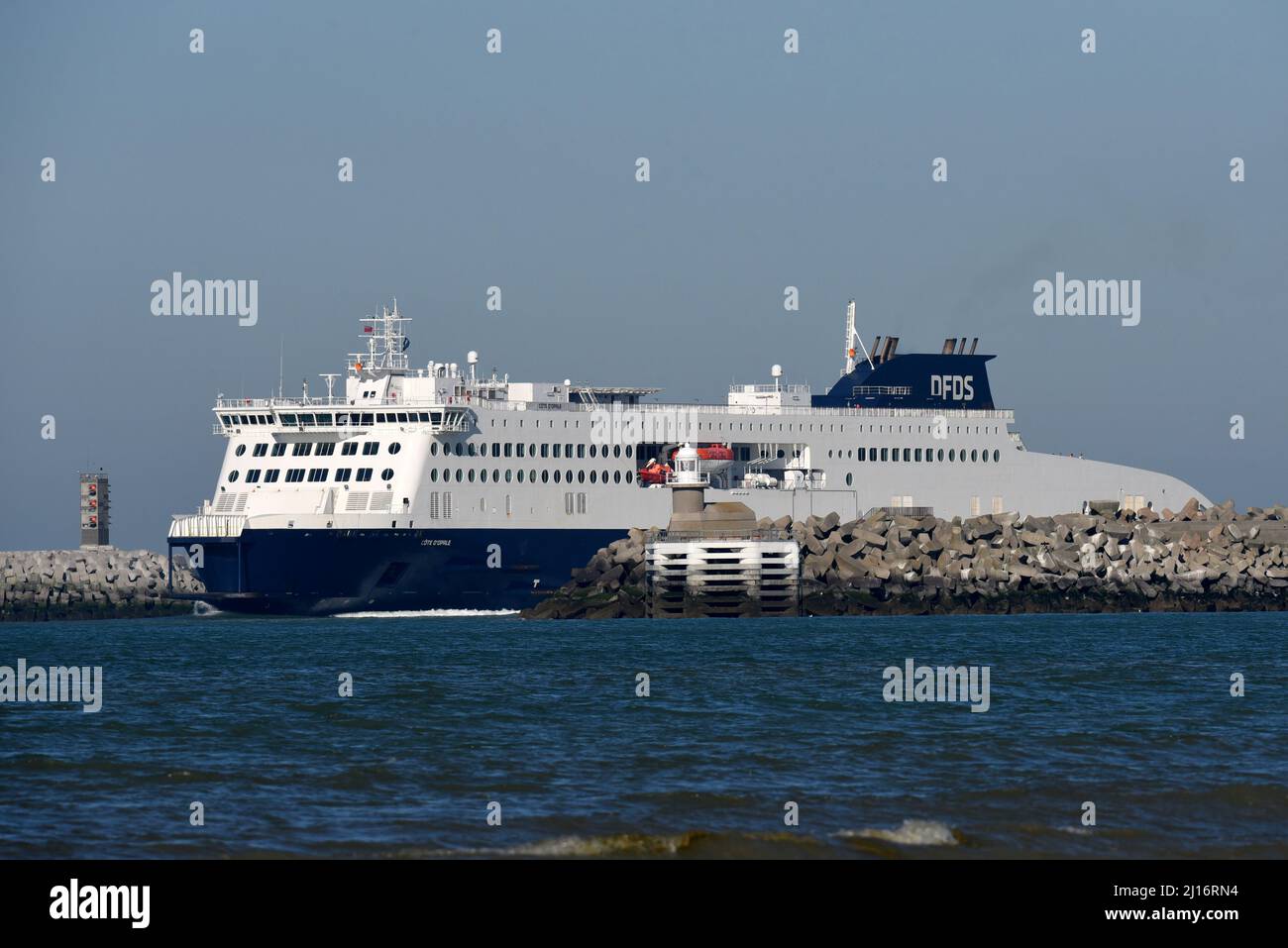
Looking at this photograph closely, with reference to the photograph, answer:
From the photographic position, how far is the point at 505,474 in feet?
193

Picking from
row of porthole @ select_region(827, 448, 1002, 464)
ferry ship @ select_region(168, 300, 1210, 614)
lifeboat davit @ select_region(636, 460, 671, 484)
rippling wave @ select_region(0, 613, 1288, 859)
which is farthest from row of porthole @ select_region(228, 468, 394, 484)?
row of porthole @ select_region(827, 448, 1002, 464)

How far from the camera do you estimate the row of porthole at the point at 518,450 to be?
57812 millimetres

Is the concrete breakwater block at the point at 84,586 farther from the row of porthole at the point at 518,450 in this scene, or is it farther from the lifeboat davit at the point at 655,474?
the lifeboat davit at the point at 655,474

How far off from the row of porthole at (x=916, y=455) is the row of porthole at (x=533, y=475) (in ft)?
27.5

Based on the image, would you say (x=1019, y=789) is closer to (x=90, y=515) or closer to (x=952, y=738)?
(x=952, y=738)

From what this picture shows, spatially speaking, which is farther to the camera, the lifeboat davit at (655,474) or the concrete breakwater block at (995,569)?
the lifeboat davit at (655,474)

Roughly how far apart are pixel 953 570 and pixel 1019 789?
121 ft

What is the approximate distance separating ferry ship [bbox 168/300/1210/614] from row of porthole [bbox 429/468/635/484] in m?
0.05

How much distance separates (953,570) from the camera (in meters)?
58.3

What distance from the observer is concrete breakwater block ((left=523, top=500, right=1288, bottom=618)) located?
56.4 metres

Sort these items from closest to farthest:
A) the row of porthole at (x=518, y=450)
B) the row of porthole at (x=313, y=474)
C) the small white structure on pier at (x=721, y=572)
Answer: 1. the small white structure on pier at (x=721, y=572)
2. the row of porthole at (x=313, y=474)
3. the row of porthole at (x=518, y=450)

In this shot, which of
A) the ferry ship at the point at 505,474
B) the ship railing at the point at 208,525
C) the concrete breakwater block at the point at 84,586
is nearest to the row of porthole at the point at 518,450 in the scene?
the ferry ship at the point at 505,474
